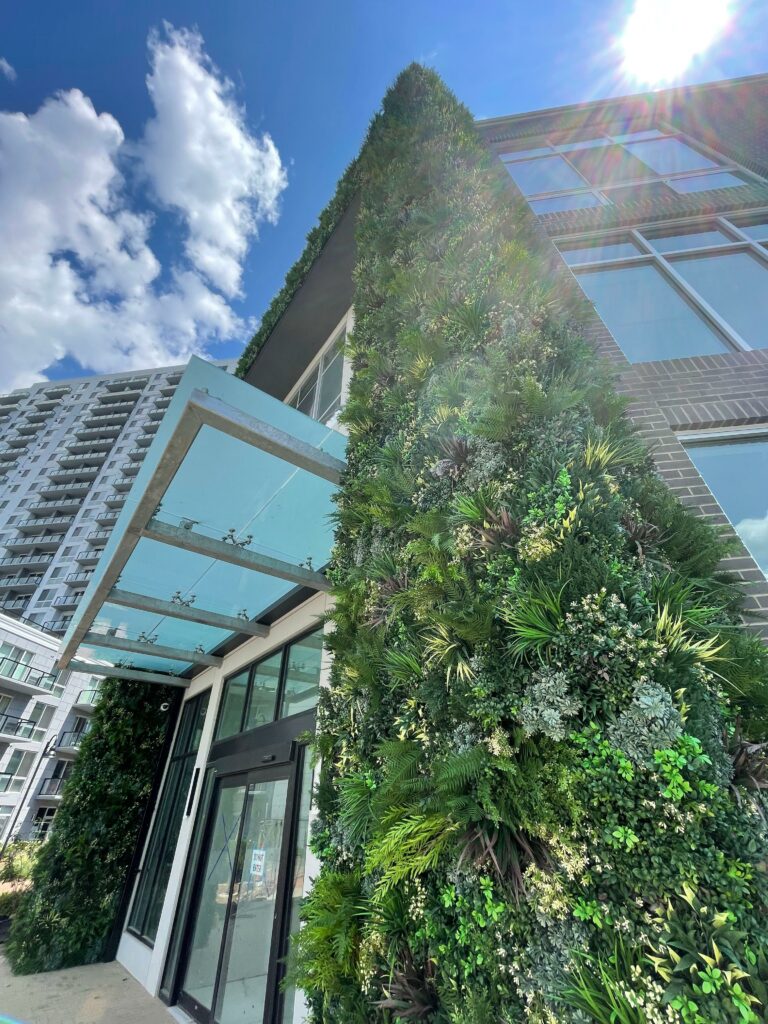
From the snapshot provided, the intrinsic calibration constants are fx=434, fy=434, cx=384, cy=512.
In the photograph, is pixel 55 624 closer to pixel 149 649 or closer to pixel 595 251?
pixel 149 649

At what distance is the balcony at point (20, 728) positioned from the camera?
23.4 metres

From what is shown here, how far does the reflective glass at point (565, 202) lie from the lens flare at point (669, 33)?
2.50 metres

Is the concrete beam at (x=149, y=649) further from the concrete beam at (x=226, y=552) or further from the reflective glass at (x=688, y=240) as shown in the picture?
the reflective glass at (x=688, y=240)

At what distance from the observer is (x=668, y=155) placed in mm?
6816

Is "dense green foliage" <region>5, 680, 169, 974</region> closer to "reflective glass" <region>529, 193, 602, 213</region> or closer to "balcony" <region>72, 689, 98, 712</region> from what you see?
"reflective glass" <region>529, 193, 602, 213</region>

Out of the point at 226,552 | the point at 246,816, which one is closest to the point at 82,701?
the point at 246,816

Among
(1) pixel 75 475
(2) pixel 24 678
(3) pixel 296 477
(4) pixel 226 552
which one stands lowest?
(4) pixel 226 552

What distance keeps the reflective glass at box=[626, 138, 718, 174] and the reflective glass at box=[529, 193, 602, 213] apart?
4.66 feet

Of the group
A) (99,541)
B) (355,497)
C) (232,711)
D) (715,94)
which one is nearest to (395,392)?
(355,497)

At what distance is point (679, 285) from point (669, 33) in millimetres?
5169

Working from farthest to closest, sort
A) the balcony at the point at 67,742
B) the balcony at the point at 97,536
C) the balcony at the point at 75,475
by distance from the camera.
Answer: the balcony at the point at 75,475
the balcony at the point at 97,536
the balcony at the point at 67,742

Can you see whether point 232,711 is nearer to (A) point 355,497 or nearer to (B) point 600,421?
(A) point 355,497

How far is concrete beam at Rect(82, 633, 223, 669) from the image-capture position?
5.50 m

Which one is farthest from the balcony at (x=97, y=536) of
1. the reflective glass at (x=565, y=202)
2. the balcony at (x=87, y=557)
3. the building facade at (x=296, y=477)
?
the reflective glass at (x=565, y=202)
